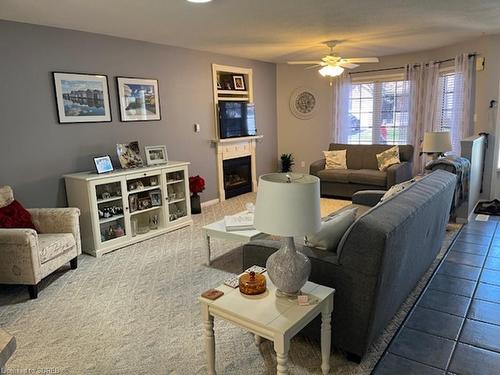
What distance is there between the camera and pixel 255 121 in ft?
22.4

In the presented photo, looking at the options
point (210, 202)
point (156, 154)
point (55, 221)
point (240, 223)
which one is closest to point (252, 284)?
point (240, 223)

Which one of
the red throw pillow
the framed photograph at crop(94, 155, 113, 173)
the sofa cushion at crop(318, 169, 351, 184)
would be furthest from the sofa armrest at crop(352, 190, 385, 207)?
the red throw pillow

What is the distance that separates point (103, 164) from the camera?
4090 millimetres

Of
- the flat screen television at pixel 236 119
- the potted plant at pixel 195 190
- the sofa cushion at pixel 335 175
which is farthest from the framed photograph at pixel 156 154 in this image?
the sofa cushion at pixel 335 175

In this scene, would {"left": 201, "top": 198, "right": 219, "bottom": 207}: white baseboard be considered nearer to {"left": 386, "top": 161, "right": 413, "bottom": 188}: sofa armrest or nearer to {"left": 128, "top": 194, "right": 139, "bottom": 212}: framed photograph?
{"left": 128, "top": 194, "right": 139, "bottom": 212}: framed photograph

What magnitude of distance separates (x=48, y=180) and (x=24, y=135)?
0.52 m

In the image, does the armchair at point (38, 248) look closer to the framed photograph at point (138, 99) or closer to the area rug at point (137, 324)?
the area rug at point (137, 324)

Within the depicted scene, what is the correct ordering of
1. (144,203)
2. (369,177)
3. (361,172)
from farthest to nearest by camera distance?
(361,172) < (369,177) < (144,203)

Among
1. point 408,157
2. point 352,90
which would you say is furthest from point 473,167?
point 352,90

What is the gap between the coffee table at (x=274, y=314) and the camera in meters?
1.62

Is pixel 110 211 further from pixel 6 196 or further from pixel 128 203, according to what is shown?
pixel 6 196

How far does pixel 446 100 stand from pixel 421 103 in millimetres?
369

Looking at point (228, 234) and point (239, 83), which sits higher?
point (239, 83)

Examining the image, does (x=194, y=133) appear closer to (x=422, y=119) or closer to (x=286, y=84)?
(x=286, y=84)
